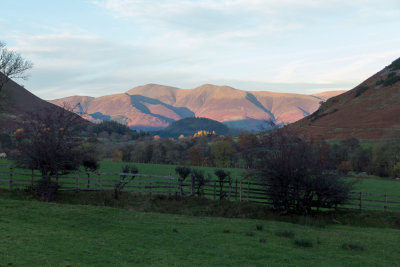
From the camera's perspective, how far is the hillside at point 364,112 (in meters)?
114

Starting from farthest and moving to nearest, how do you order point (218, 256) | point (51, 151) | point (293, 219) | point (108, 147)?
1. point (108, 147)
2. point (51, 151)
3. point (293, 219)
4. point (218, 256)

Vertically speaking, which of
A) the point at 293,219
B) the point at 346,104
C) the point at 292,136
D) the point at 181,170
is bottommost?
the point at 293,219

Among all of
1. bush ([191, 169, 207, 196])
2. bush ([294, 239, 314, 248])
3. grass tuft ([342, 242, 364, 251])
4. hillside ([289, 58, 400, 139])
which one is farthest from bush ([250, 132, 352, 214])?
hillside ([289, 58, 400, 139])

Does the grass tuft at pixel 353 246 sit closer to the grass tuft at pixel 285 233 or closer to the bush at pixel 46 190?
the grass tuft at pixel 285 233

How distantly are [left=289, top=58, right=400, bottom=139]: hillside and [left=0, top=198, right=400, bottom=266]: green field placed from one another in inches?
3832

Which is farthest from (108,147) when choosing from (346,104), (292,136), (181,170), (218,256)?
(218,256)

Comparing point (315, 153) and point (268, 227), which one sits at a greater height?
point (315, 153)

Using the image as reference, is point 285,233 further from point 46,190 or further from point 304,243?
point 46,190

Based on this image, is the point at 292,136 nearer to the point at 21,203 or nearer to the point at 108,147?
the point at 21,203

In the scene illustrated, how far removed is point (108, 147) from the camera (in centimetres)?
13500

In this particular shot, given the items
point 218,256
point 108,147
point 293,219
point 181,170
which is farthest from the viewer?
point 108,147

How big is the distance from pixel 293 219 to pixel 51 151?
55.6 ft

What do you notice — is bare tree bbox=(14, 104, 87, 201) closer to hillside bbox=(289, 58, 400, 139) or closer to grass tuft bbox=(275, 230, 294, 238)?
grass tuft bbox=(275, 230, 294, 238)

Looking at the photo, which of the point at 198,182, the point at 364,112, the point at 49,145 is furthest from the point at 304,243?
the point at 364,112
